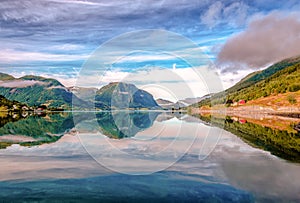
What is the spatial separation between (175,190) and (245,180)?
4.88 meters

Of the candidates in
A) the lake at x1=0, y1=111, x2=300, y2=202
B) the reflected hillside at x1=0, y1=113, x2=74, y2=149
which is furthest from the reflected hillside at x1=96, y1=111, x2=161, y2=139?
the lake at x1=0, y1=111, x2=300, y2=202

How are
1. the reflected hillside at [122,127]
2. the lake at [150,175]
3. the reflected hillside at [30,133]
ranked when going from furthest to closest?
the reflected hillside at [122,127] < the reflected hillside at [30,133] < the lake at [150,175]

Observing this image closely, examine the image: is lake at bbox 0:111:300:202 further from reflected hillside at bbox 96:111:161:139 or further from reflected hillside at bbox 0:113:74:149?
reflected hillside at bbox 96:111:161:139

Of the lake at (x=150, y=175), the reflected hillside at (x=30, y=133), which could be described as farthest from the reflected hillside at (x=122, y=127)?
the lake at (x=150, y=175)

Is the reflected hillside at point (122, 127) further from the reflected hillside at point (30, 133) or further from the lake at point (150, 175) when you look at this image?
the lake at point (150, 175)

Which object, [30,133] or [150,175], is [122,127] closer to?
[30,133]

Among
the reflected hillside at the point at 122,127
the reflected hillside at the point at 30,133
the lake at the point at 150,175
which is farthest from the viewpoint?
the reflected hillside at the point at 122,127

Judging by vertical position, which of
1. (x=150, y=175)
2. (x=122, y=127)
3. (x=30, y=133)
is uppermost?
(x=30, y=133)

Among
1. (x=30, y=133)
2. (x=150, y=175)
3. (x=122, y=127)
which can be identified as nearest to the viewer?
(x=150, y=175)

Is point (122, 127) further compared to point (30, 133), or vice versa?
point (122, 127)

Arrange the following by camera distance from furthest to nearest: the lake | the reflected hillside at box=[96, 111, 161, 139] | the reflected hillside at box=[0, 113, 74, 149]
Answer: the reflected hillside at box=[96, 111, 161, 139]
the reflected hillside at box=[0, 113, 74, 149]
the lake

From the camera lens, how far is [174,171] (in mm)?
21484

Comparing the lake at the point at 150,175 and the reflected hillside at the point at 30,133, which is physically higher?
the reflected hillside at the point at 30,133

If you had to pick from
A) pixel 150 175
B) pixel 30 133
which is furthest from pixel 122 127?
pixel 150 175
